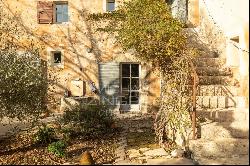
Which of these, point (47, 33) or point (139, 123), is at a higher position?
point (47, 33)

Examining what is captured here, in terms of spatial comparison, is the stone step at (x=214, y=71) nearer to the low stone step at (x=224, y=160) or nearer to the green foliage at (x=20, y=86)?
the low stone step at (x=224, y=160)

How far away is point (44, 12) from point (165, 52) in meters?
6.99

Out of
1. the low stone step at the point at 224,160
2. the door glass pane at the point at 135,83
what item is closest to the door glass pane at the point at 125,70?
the door glass pane at the point at 135,83

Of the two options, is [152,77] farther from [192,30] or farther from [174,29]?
[174,29]

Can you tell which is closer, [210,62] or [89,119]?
[89,119]

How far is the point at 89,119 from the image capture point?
33.0 ft

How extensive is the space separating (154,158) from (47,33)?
8839 mm

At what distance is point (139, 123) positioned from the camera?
12047 millimetres

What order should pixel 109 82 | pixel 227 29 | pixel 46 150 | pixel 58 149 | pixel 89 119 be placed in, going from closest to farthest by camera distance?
pixel 58 149 < pixel 46 150 < pixel 227 29 < pixel 89 119 < pixel 109 82

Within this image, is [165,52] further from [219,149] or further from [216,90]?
[219,149]

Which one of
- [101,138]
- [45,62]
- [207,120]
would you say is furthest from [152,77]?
[207,120]

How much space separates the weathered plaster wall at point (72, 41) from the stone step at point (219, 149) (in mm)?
7238

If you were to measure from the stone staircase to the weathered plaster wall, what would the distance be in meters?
5.03

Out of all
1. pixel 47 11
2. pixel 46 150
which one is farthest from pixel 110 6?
pixel 46 150
